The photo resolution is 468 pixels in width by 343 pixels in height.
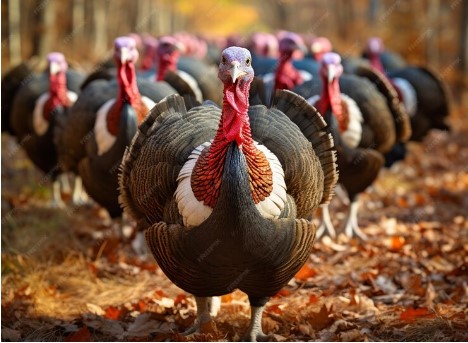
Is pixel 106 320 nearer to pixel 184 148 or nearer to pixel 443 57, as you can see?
pixel 184 148

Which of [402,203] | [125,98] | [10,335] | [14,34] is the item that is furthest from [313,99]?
[14,34]

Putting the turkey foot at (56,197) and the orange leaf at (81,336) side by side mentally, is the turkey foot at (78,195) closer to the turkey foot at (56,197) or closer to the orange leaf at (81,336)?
the turkey foot at (56,197)

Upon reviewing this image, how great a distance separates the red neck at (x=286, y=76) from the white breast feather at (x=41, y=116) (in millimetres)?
2176

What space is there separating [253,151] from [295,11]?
59.5m

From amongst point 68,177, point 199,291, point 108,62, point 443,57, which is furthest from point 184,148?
point 443,57

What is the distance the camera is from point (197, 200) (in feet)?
13.5

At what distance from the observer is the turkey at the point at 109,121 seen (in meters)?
6.18

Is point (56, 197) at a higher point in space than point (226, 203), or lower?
lower

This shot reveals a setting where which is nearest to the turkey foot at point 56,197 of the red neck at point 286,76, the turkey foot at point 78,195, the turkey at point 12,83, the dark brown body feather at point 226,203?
the turkey foot at point 78,195

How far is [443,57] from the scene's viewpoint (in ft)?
85.9

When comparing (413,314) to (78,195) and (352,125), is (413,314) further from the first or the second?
(78,195)

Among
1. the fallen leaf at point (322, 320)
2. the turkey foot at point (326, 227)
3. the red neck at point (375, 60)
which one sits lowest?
the turkey foot at point (326, 227)

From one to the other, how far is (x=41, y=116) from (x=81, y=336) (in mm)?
3642

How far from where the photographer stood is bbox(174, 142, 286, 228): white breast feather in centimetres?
410
